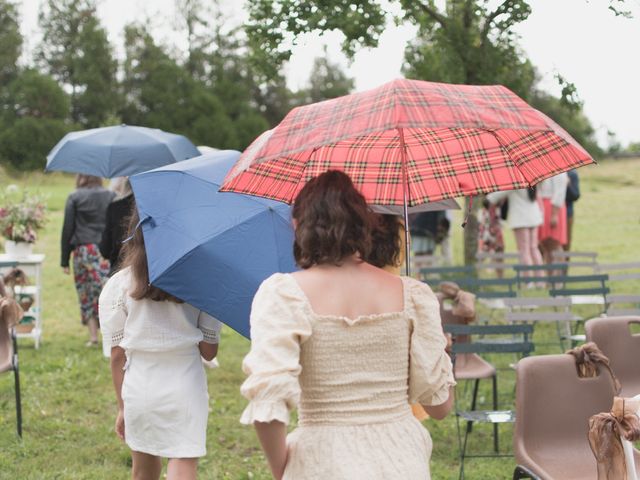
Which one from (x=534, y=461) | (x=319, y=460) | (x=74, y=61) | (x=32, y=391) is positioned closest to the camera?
(x=319, y=460)

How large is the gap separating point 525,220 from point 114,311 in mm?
9652

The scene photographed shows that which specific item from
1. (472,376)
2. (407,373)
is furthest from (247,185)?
(472,376)

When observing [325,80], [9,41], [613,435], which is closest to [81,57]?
[9,41]

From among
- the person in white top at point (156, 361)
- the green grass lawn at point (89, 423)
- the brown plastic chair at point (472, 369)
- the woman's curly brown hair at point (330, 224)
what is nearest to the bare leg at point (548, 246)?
the green grass lawn at point (89, 423)

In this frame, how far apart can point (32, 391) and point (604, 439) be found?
18.9 feet

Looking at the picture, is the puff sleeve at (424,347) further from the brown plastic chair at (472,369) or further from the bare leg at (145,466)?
the brown plastic chair at (472,369)

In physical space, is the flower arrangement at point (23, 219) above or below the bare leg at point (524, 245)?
above

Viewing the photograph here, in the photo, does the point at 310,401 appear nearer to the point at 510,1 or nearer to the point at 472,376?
the point at 472,376

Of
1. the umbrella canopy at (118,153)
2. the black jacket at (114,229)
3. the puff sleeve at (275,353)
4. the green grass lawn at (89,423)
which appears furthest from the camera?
the umbrella canopy at (118,153)

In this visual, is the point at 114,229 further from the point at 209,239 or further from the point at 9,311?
the point at 209,239

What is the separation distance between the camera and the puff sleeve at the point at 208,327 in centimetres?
392

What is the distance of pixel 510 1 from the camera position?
10.8 m

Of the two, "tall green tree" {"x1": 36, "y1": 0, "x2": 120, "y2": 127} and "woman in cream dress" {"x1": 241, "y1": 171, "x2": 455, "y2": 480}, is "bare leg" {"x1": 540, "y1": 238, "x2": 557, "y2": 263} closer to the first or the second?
"woman in cream dress" {"x1": 241, "y1": 171, "x2": 455, "y2": 480}

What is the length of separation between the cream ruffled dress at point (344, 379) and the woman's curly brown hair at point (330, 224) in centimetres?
11
